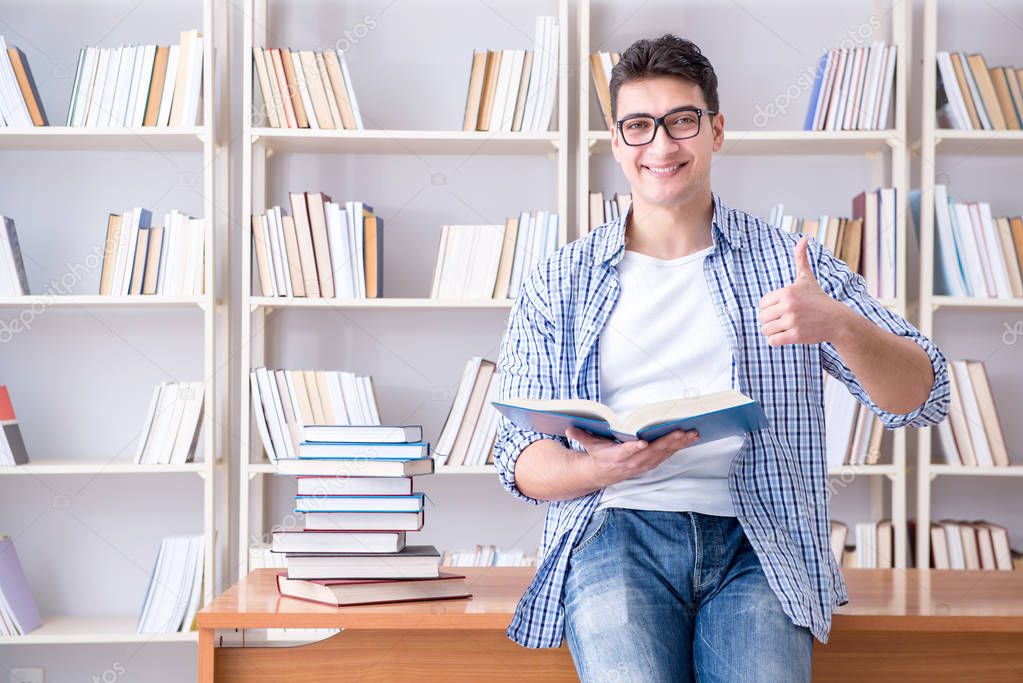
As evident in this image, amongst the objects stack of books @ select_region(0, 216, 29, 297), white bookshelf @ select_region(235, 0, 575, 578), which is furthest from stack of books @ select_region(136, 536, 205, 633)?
stack of books @ select_region(0, 216, 29, 297)

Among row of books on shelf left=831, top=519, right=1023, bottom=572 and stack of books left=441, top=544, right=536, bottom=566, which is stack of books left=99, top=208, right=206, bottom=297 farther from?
row of books on shelf left=831, top=519, right=1023, bottom=572

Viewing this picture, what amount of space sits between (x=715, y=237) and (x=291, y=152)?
63.8 inches

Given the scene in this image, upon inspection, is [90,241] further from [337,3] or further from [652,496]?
[652,496]

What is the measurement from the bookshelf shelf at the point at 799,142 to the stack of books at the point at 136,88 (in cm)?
106

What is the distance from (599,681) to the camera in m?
1.19

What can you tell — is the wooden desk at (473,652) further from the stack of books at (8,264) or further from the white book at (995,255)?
the stack of books at (8,264)

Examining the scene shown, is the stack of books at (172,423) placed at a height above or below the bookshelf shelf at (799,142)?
below

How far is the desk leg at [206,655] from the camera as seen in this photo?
1.36 meters

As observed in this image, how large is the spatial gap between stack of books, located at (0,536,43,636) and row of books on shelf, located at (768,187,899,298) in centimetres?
217

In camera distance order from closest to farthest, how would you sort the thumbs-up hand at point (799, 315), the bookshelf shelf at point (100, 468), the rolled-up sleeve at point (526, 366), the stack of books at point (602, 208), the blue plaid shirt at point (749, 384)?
the thumbs-up hand at point (799, 315)
the blue plaid shirt at point (749, 384)
the rolled-up sleeve at point (526, 366)
the bookshelf shelf at point (100, 468)
the stack of books at point (602, 208)

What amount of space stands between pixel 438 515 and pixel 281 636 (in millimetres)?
558

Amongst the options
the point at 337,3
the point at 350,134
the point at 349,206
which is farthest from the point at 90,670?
the point at 337,3

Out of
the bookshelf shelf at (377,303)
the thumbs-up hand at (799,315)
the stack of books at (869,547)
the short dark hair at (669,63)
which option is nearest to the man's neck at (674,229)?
the short dark hair at (669,63)

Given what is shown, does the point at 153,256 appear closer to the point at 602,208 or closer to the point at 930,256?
the point at 602,208
